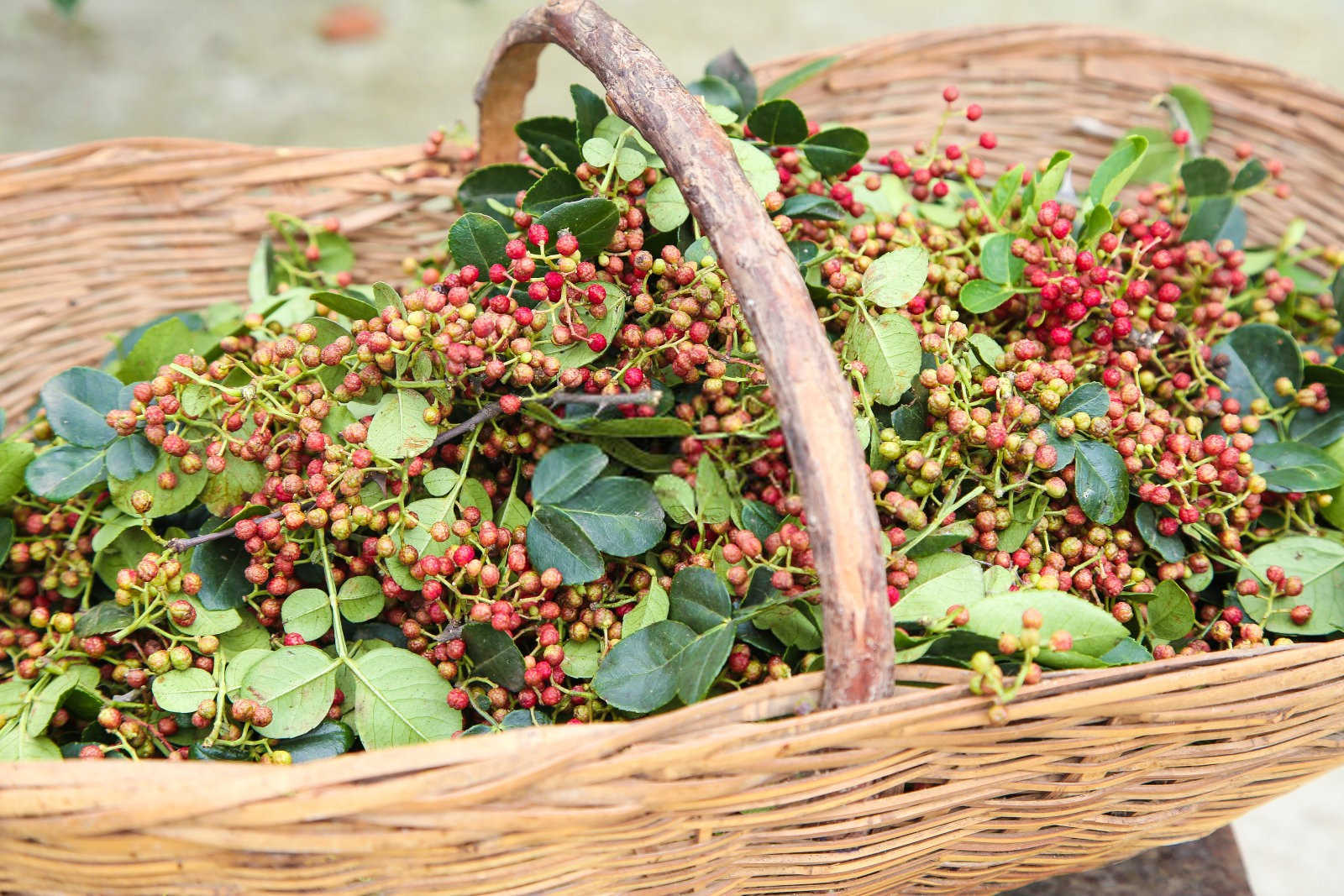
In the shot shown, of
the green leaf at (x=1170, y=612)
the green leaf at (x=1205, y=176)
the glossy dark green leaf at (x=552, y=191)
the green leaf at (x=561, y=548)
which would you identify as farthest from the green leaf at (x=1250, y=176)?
the green leaf at (x=561, y=548)

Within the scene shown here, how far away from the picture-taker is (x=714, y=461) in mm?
838

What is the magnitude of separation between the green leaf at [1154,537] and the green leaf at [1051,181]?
299mm

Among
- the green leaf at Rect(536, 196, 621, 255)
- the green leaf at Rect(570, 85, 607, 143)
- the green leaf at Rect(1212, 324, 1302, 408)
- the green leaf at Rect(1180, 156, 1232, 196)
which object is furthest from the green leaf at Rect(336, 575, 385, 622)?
the green leaf at Rect(1180, 156, 1232, 196)

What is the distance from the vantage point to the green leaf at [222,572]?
0.81 metres

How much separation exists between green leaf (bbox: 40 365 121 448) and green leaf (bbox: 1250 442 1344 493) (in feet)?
3.37

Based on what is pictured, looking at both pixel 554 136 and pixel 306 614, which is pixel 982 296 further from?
pixel 306 614

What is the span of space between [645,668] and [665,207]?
0.40 metres

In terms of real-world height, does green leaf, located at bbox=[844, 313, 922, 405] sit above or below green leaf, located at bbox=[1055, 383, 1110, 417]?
above

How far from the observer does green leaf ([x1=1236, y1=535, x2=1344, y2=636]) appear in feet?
2.76

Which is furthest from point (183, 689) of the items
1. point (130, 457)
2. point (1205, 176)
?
point (1205, 176)

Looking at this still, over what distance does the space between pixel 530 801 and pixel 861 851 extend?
0.85 ft

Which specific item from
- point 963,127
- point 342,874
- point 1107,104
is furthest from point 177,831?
point 1107,104

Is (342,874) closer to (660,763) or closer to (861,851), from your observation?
(660,763)

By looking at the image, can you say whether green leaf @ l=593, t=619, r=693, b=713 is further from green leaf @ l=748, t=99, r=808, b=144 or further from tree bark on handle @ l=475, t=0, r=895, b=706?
green leaf @ l=748, t=99, r=808, b=144
